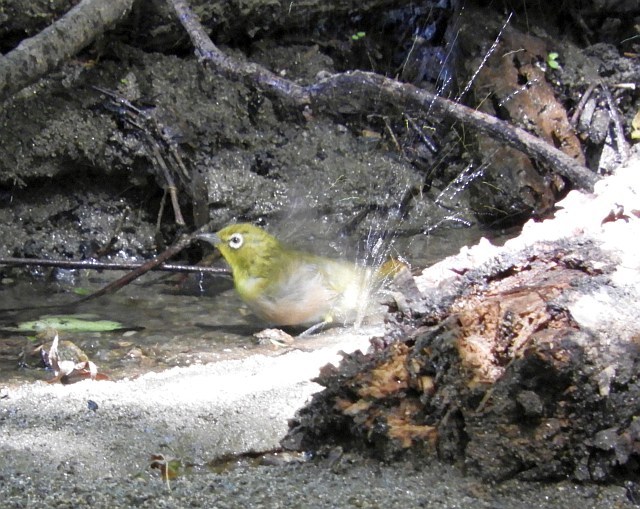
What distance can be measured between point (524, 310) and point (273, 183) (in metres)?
4.28

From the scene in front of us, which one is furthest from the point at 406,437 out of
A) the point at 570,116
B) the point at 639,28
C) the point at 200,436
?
the point at 639,28

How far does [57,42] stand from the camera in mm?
5219

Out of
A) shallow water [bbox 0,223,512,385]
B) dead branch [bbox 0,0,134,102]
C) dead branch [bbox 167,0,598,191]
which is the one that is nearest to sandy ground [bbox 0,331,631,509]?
shallow water [bbox 0,223,512,385]

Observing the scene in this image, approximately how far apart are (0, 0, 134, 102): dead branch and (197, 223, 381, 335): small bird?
1440 millimetres

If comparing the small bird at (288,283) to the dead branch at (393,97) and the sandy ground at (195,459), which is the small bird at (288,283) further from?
the sandy ground at (195,459)

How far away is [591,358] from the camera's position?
2.15 meters

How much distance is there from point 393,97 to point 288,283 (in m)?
1.28

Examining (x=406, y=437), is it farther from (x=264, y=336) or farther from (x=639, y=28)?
(x=639, y=28)

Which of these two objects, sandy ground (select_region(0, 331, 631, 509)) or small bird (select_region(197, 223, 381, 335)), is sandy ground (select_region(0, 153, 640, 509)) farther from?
small bird (select_region(197, 223, 381, 335))

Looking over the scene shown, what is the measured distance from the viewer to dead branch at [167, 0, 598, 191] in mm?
4746

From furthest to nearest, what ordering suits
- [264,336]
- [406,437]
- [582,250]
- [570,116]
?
[570,116], [264,336], [582,250], [406,437]

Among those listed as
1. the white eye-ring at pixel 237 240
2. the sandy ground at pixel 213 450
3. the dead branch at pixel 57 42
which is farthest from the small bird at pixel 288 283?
the dead branch at pixel 57 42

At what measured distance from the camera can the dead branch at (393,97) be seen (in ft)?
15.6

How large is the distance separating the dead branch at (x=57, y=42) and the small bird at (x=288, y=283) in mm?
1440
